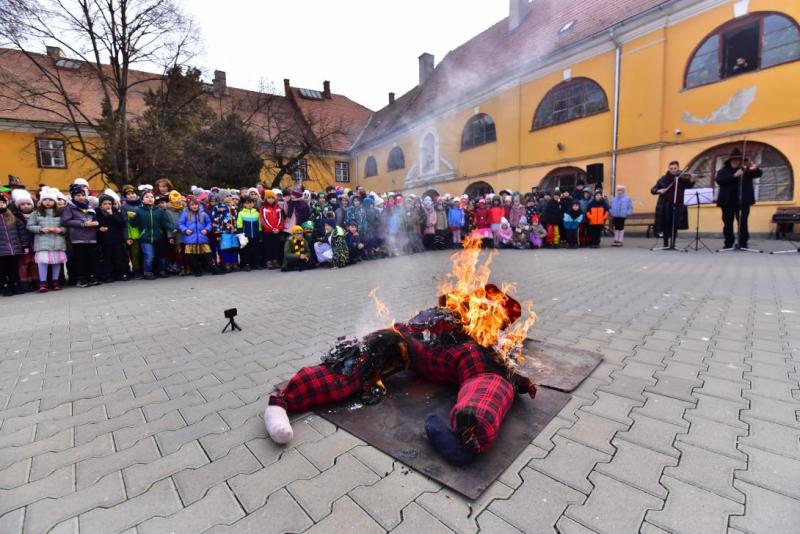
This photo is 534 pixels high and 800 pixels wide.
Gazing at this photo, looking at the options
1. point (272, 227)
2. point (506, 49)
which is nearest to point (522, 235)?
point (272, 227)

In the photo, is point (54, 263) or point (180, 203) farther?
point (180, 203)

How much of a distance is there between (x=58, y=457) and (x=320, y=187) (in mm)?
31683

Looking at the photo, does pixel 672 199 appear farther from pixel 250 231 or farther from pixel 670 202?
pixel 250 231

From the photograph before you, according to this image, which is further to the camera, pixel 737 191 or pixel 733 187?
pixel 733 187

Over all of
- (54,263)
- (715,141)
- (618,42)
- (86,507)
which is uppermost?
(618,42)

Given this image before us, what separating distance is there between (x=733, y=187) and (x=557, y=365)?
10.5 metres

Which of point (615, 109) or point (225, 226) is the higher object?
point (615, 109)

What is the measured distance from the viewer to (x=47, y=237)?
7.58 meters

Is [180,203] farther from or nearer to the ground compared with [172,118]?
nearer to the ground

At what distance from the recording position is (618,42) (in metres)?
15.8

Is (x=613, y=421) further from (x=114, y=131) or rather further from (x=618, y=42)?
(x=114, y=131)

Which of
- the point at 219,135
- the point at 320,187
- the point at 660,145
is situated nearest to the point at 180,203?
the point at 219,135

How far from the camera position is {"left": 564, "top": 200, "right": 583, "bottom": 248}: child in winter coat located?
42.3 feet

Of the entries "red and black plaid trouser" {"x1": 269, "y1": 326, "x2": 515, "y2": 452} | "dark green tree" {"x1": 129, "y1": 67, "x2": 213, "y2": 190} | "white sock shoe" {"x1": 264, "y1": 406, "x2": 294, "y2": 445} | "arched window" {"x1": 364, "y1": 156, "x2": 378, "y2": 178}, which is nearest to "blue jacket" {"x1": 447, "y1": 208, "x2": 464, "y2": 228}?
"red and black plaid trouser" {"x1": 269, "y1": 326, "x2": 515, "y2": 452}
